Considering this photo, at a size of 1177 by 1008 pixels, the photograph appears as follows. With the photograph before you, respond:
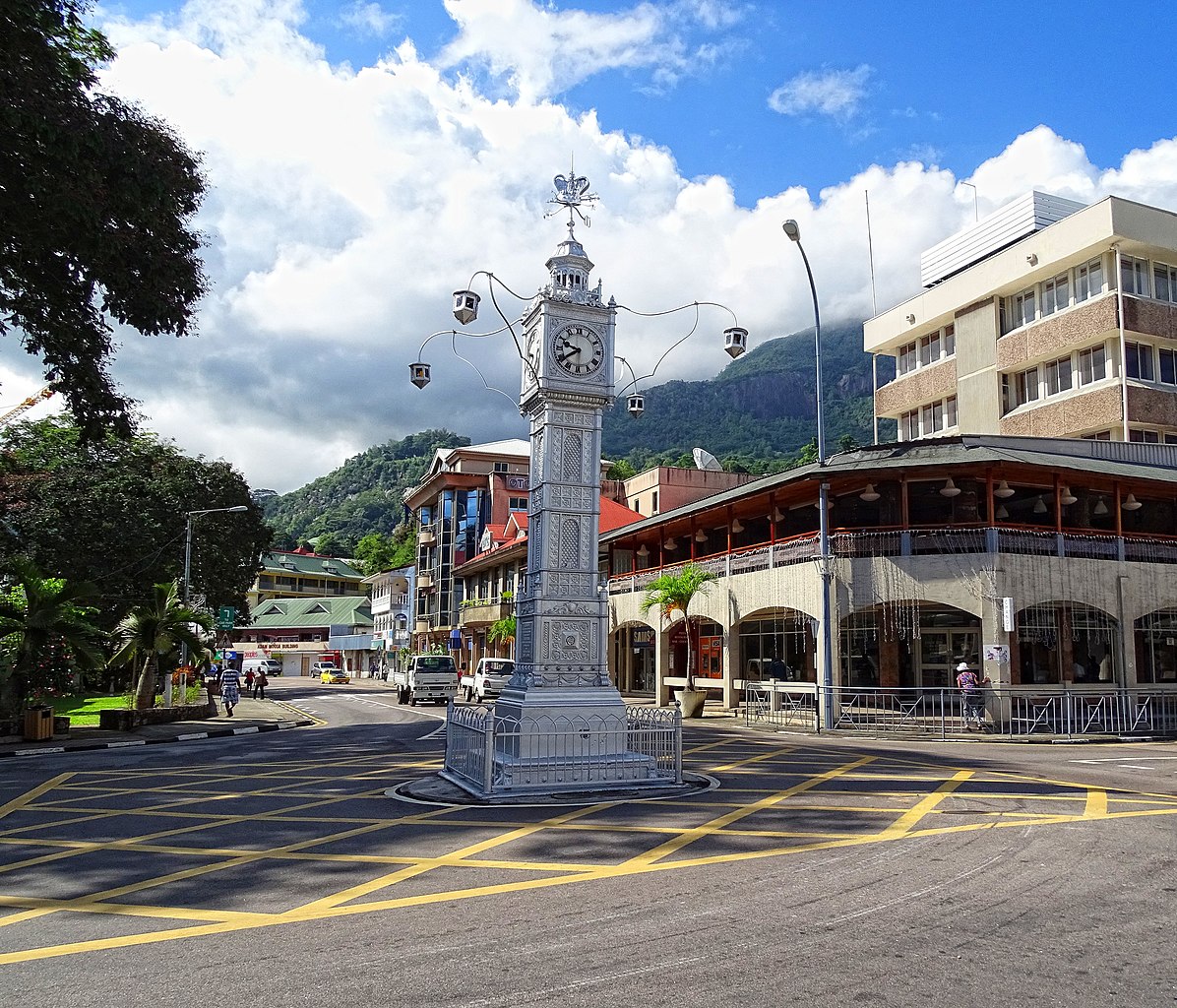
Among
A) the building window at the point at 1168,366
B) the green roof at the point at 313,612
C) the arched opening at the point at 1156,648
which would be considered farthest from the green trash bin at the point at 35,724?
the green roof at the point at 313,612

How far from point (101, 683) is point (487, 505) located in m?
31.8

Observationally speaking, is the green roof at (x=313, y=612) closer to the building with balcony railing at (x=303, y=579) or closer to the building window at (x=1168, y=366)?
the building with balcony railing at (x=303, y=579)

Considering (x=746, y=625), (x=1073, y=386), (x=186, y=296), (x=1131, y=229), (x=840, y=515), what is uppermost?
(x=1131, y=229)

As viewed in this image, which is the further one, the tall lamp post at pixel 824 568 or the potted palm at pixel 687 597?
the potted palm at pixel 687 597

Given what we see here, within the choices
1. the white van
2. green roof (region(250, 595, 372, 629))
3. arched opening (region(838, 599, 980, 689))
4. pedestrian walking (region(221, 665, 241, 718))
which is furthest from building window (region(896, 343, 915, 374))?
green roof (region(250, 595, 372, 629))

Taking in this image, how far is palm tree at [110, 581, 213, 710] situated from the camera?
94.0ft

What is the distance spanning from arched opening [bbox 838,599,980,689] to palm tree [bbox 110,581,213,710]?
69.1 ft

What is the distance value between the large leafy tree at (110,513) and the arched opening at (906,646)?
1228 inches

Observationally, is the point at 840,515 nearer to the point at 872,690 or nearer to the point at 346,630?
the point at 872,690

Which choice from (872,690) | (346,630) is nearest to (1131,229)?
(872,690)

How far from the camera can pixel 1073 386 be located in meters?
40.9

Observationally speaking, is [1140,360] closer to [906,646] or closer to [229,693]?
[906,646]

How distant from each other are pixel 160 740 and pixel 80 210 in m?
14.8

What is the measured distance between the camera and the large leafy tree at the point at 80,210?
14656 millimetres
